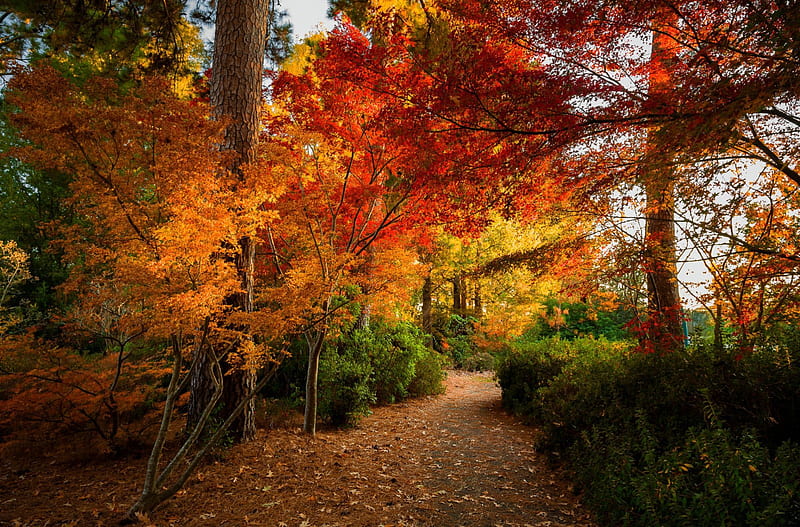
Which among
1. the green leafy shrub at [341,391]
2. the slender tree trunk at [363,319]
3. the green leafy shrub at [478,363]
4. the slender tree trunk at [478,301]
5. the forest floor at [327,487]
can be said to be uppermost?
the slender tree trunk at [478,301]

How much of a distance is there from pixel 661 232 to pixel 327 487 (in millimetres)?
5253

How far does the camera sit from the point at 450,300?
59.8 ft

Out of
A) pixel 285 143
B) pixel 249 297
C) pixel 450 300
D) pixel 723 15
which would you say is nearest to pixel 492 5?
pixel 723 15

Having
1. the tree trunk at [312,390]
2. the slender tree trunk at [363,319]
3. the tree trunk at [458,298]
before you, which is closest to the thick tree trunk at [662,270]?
the tree trunk at [312,390]

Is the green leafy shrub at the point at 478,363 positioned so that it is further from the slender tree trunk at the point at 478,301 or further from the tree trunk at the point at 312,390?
the tree trunk at the point at 312,390

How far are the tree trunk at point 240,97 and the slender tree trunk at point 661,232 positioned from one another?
14.3 feet

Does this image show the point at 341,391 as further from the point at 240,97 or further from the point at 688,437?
the point at 688,437

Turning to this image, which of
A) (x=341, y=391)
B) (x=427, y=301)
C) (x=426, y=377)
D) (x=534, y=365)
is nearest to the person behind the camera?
(x=341, y=391)

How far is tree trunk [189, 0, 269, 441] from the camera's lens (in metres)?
4.64

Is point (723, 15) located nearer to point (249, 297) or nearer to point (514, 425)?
point (249, 297)

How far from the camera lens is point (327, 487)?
12.9 ft

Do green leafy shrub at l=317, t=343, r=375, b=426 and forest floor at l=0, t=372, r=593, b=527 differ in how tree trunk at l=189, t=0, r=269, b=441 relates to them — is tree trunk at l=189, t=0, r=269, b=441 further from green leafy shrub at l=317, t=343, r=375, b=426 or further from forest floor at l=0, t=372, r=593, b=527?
green leafy shrub at l=317, t=343, r=375, b=426

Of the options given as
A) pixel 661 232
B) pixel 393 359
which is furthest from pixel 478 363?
pixel 661 232

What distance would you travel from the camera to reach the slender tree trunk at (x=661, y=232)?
3.56 meters
